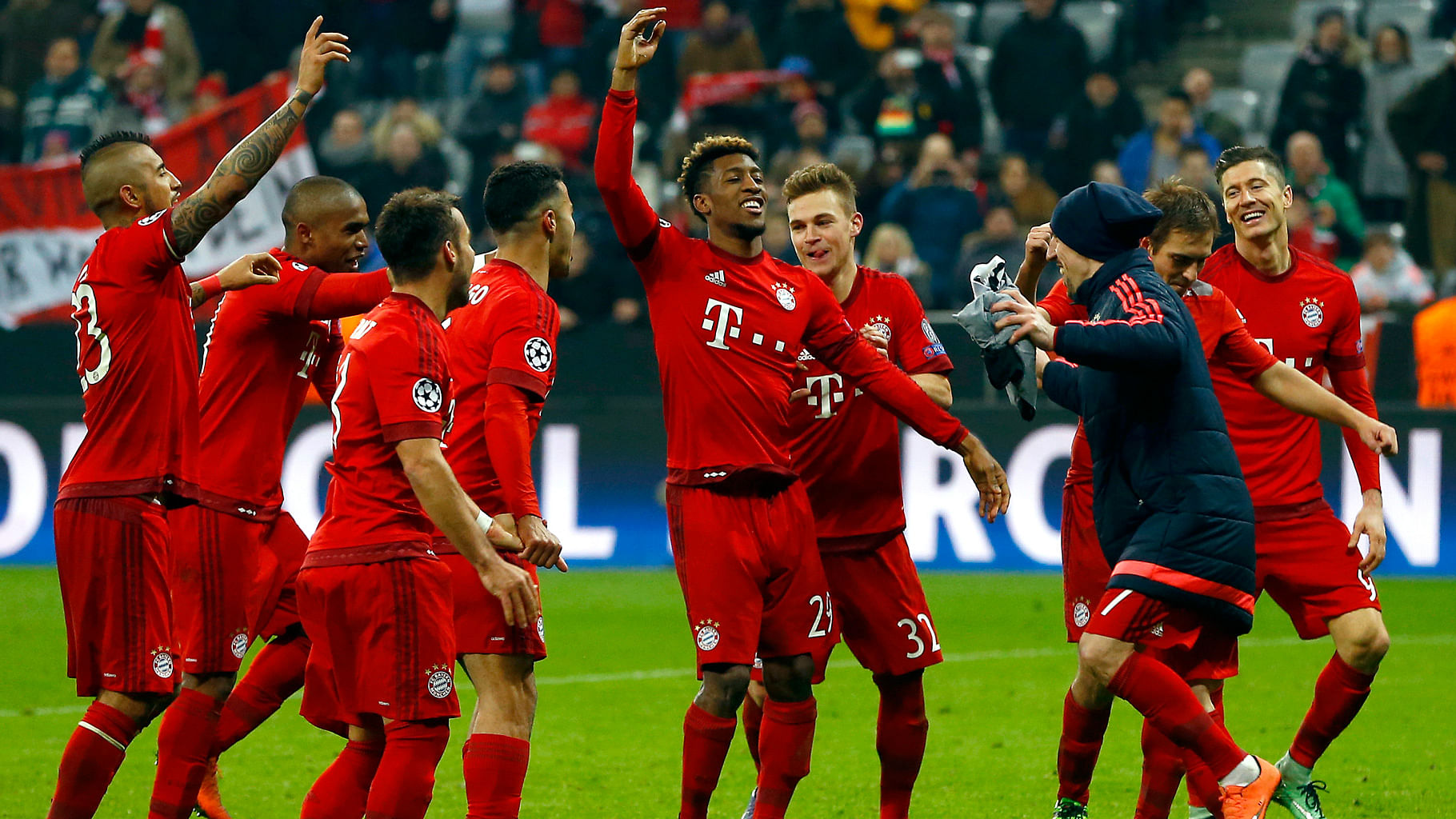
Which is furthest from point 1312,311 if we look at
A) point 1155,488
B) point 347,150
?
point 347,150

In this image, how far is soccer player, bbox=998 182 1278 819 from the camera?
5.33 m

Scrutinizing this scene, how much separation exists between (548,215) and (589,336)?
24.9 ft

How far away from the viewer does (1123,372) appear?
5.41m

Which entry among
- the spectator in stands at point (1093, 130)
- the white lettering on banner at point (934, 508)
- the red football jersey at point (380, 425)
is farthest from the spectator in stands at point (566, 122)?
the red football jersey at point (380, 425)

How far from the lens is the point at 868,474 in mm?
6387

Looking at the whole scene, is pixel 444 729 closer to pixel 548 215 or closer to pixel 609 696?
pixel 548 215

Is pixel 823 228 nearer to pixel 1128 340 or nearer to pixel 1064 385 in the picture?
pixel 1064 385

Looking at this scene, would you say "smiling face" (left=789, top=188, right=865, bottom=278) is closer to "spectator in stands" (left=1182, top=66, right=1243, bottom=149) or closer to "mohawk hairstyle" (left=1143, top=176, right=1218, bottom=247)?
"mohawk hairstyle" (left=1143, top=176, right=1218, bottom=247)

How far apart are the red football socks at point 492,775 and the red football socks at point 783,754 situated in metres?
0.95

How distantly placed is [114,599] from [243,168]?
144 centimetres

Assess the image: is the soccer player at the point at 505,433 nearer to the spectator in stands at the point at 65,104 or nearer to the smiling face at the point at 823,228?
the smiling face at the point at 823,228

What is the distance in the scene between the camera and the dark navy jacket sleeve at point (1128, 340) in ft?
17.0

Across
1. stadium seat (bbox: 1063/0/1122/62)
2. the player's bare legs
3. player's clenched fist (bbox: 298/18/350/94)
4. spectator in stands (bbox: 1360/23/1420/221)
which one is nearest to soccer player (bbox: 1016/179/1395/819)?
the player's bare legs

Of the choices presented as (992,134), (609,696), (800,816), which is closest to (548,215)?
(800,816)
